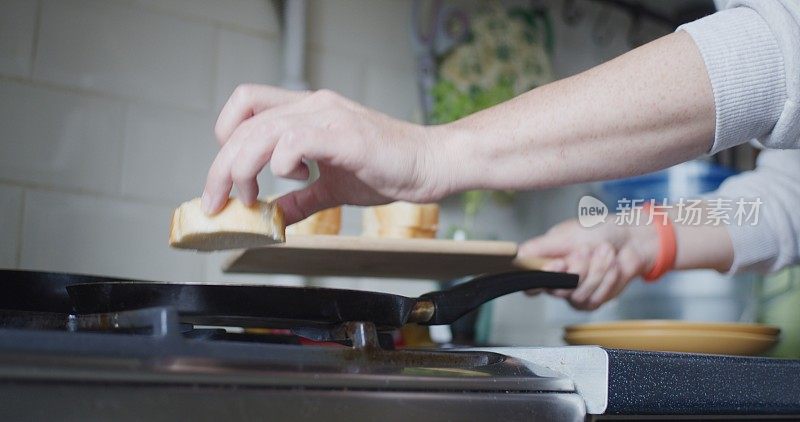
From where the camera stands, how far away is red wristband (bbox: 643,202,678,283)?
1.09 m

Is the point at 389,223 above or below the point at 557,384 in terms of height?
above

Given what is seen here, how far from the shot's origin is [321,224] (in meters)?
1.15

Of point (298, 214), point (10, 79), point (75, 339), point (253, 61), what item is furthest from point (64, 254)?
point (75, 339)

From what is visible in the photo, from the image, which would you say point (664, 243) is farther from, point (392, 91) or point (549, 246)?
point (392, 91)

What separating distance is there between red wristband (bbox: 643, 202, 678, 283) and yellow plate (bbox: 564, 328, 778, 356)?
21 centimetres

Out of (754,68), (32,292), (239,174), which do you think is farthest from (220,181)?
(754,68)

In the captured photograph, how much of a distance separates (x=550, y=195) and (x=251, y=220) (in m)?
1.29

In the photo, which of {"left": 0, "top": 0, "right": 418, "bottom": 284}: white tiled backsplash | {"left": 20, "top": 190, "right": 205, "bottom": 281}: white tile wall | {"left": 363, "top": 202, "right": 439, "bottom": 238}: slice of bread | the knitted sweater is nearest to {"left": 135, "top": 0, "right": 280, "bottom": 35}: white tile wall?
{"left": 0, "top": 0, "right": 418, "bottom": 284}: white tiled backsplash

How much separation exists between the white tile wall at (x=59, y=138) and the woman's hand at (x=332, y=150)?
72 centimetres

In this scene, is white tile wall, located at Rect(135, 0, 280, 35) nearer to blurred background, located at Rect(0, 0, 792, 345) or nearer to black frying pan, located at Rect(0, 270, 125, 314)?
blurred background, located at Rect(0, 0, 792, 345)

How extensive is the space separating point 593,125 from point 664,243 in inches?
23.0

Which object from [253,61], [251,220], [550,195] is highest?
[253,61]

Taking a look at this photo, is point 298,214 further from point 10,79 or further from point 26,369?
point 10,79

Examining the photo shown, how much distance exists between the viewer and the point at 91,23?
4.13ft
